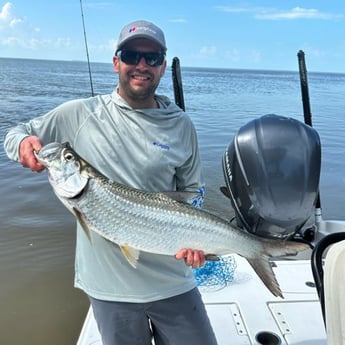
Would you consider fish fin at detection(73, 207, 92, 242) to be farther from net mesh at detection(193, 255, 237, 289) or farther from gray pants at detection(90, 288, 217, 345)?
net mesh at detection(193, 255, 237, 289)

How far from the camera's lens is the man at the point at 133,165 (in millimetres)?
2688

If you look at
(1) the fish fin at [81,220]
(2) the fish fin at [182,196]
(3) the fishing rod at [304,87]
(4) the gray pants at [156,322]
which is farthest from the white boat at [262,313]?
(3) the fishing rod at [304,87]

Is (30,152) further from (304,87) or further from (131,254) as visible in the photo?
(304,87)

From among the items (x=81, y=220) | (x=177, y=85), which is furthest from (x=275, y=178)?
(x=177, y=85)

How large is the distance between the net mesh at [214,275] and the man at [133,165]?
49.4 inches

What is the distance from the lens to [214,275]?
4.20 metres

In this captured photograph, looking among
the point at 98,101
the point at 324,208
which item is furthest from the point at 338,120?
the point at 98,101

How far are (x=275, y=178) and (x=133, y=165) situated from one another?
1390 millimetres

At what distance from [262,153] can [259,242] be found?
3.67 ft

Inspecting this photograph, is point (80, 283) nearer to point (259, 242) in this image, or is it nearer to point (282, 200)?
point (259, 242)

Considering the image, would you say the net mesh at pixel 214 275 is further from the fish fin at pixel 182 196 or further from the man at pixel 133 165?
the fish fin at pixel 182 196

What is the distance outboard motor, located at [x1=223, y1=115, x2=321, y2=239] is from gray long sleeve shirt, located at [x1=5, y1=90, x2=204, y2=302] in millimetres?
1028

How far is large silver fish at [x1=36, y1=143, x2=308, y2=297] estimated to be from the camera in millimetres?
2367

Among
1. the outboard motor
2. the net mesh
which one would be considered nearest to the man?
the outboard motor
